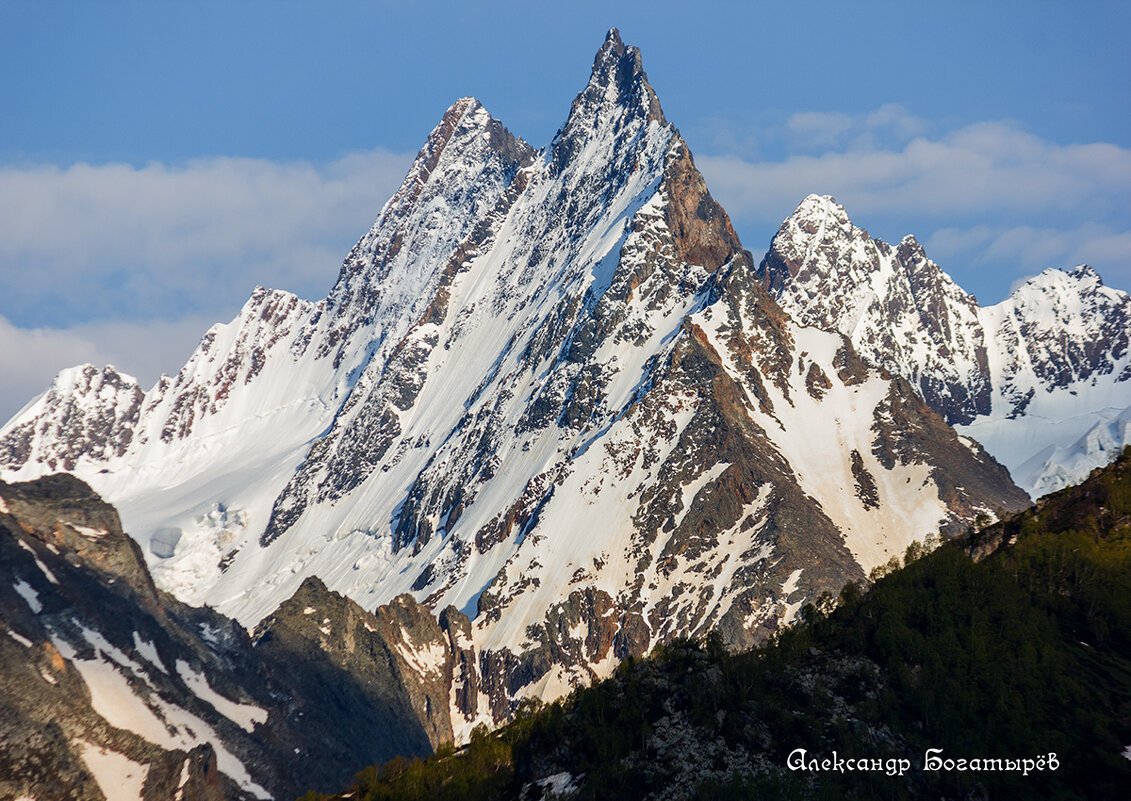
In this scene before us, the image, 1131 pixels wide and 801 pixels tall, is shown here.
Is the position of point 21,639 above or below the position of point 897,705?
above

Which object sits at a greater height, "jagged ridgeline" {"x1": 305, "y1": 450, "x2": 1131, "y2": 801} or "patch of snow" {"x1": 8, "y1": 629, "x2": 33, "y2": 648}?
"patch of snow" {"x1": 8, "y1": 629, "x2": 33, "y2": 648}

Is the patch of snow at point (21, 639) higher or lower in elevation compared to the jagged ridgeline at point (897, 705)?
higher

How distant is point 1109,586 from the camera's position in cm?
12281

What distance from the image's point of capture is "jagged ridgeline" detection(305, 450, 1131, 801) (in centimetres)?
10331

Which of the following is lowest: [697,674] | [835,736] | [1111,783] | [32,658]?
[1111,783]

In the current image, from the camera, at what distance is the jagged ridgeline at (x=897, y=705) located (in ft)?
339

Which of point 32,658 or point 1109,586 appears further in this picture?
point 32,658

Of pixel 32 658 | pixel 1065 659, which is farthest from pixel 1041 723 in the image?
pixel 32 658

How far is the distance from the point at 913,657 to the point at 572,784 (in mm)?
32591

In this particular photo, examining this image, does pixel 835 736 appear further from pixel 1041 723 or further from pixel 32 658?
pixel 32 658

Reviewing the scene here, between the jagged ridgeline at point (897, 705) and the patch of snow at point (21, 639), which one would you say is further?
the patch of snow at point (21, 639)

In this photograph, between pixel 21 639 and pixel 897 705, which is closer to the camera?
pixel 897 705

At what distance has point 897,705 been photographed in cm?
11138

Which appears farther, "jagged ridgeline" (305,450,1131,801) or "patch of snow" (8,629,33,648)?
"patch of snow" (8,629,33,648)
